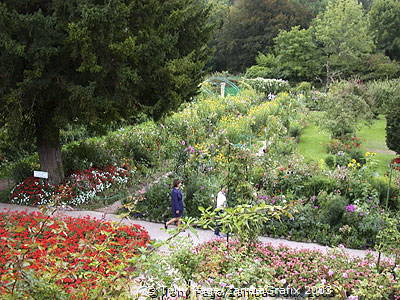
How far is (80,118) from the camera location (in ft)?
32.3

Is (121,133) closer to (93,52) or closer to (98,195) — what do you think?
A: (98,195)

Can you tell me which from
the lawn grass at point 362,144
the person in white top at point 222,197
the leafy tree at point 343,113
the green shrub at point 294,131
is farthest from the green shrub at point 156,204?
the green shrub at point 294,131

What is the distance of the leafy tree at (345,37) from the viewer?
31953 millimetres

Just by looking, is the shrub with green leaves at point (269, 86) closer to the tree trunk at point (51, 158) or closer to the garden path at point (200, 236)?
the tree trunk at point (51, 158)

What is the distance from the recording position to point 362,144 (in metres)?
17.0

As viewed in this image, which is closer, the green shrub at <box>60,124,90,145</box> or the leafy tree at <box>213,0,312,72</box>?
the green shrub at <box>60,124,90,145</box>

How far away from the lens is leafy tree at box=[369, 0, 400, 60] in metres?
36.0

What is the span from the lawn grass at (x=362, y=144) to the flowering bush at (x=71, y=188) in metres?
6.59

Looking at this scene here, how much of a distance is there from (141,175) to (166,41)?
13.5 feet

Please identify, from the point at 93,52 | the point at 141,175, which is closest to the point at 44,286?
the point at 93,52

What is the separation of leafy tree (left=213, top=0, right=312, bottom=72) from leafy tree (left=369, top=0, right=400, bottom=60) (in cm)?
583

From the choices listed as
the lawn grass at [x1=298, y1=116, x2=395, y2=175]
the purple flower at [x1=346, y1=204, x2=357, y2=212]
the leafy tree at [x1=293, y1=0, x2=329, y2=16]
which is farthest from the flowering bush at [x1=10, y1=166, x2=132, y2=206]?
the leafy tree at [x1=293, y1=0, x2=329, y2=16]

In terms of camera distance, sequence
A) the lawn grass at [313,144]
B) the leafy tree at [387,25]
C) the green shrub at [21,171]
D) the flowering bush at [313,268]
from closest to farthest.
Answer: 1. the flowering bush at [313,268]
2. the green shrub at [21,171]
3. the lawn grass at [313,144]
4. the leafy tree at [387,25]

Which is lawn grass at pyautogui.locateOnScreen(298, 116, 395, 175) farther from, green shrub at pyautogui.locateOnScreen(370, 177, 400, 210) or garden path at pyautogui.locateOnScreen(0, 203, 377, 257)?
garden path at pyautogui.locateOnScreen(0, 203, 377, 257)
